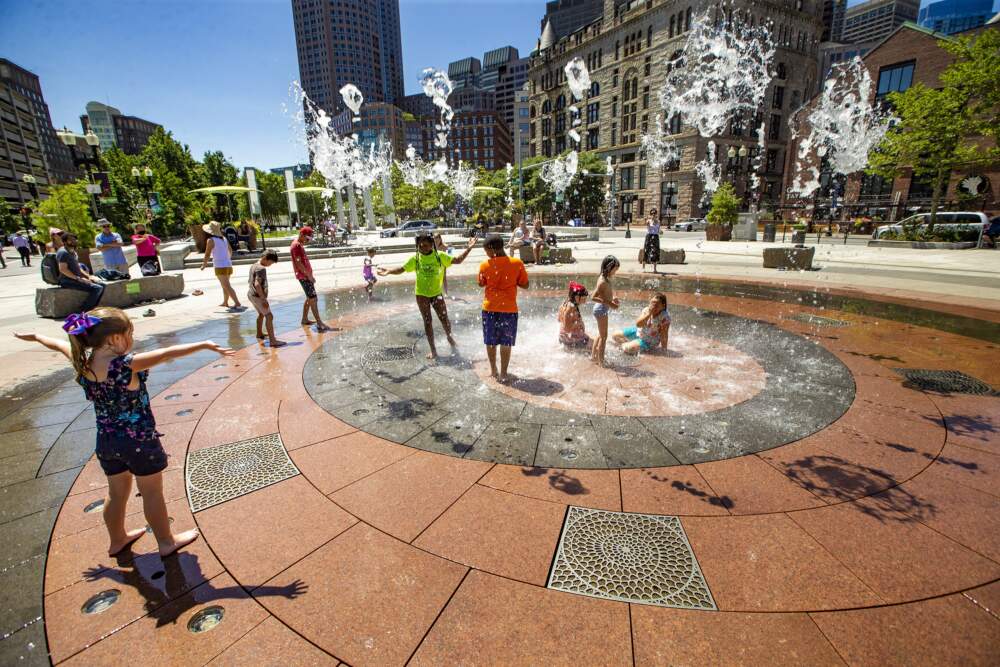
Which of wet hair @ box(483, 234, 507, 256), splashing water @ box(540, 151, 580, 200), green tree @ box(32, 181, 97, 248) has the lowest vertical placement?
wet hair @ box(483, 234, 507, 256)

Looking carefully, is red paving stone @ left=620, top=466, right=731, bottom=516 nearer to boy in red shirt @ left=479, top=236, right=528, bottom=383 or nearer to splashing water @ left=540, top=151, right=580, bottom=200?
boy in red shirt @ left=479, top=236, right=528, bottom=383

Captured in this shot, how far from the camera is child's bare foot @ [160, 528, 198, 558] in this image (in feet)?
9.14

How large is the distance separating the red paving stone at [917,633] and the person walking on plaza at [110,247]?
14583mm

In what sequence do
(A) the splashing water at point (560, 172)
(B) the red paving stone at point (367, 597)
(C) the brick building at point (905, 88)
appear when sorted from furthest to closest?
(A) the splashing water at point (560, 172) → (C) the brick building at point (905, 88) → (B) the red paving stone at point (367, 597)

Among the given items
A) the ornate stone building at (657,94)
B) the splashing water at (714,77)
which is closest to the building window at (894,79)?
the ornate stone building at (657,94)

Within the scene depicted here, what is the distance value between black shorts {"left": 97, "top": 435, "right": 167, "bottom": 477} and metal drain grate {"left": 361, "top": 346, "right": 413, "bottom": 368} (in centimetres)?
366

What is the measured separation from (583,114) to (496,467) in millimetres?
72828

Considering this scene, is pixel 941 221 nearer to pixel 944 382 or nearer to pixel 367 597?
pixel 944 382

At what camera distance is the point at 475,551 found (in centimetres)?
280

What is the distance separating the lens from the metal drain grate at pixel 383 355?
254 inches

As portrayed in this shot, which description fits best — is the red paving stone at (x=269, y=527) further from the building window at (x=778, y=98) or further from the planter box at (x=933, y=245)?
the building window at (x=778, y=98)

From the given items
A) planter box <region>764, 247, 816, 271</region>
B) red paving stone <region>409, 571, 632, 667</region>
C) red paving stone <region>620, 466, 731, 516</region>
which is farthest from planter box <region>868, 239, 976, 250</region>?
red paving stone <region>409, 571, 632, 667</region>

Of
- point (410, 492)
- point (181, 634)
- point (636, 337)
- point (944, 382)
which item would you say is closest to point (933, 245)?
point (944, 382)

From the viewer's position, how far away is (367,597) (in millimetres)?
2480
